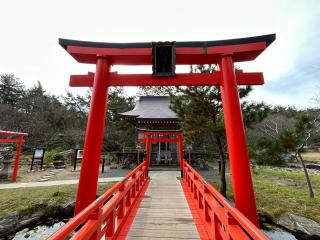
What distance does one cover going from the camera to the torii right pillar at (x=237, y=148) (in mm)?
3273

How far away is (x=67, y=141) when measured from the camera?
974 inches

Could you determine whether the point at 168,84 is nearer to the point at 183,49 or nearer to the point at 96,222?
the point at 183,49

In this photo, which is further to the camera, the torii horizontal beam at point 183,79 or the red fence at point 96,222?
the torii horizontal beam at point 183,79

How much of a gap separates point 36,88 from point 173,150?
33.7 metres

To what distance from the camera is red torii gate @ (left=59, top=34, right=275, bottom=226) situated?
144 inches

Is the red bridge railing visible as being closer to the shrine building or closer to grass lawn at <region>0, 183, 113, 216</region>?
grass lawn at <region>0, 183, 113, 216</region>

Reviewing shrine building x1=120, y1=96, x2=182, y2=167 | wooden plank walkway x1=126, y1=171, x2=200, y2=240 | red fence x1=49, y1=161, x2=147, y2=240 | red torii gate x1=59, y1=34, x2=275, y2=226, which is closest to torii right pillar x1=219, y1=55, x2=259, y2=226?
red torii gate x1=59, y1=34, x2=275, y2=226

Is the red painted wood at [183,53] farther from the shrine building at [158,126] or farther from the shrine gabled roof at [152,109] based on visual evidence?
the shrine gabled roof at [152,109]

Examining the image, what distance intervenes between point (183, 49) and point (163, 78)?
2.75 ft

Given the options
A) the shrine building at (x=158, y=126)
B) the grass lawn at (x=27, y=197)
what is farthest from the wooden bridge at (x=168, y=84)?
the shrine building at (x=158, y=126)

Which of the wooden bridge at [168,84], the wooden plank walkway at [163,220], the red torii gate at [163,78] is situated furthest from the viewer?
the red torii gate at [163,78]

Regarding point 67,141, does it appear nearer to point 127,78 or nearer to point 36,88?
point 36,88

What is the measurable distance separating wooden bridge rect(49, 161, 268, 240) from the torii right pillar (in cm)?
40

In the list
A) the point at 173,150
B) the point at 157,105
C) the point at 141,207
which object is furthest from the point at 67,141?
Result: the point at 141,207
